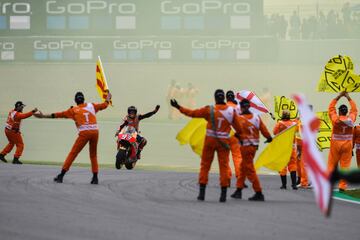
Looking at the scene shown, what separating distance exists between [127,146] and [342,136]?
636 centimetres

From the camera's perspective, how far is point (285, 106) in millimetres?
17766

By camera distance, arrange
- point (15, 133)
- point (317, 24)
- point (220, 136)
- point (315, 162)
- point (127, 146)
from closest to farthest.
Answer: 1. point (315, 162)
2. point (220, 136)
3. point (127, 146)
4. point (15, 133)
5. point (317, 24)

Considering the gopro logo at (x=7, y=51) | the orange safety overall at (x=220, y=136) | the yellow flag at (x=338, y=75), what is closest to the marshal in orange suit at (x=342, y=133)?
the yellow flag at (x=338, y=75)

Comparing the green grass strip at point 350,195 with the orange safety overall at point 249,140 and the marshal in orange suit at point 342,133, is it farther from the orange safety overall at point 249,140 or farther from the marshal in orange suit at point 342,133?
the orange safety overall at point 249,140

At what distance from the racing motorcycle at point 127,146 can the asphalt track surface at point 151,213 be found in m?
3.37

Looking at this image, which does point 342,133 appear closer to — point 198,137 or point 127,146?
point 198,137

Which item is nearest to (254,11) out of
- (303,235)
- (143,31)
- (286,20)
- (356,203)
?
(286,20)

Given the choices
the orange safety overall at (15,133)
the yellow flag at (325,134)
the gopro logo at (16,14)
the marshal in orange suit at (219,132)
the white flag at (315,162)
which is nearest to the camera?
the white flag at (315,162)


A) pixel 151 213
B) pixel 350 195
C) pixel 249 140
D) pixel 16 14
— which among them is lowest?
pixel 350 195

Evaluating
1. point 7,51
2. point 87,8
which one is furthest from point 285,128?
point 7,51

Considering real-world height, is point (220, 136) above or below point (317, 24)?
below

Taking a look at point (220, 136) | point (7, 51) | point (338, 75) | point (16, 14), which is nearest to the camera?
point (220, 136)

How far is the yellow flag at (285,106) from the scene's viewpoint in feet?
57.9

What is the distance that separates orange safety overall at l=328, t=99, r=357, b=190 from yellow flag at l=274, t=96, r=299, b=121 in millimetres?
1161
